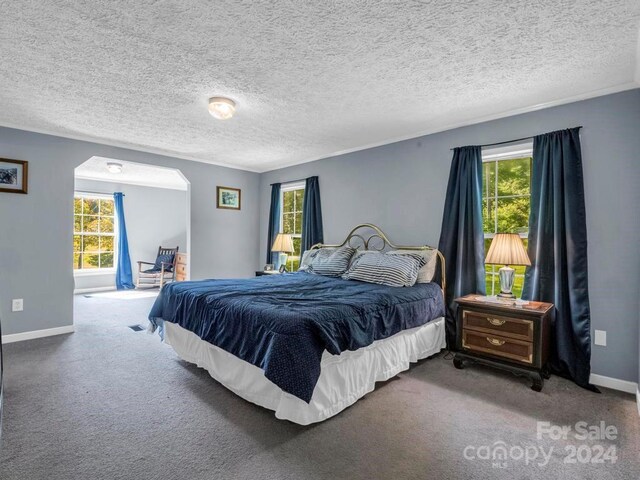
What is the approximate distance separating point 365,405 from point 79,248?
279 inches

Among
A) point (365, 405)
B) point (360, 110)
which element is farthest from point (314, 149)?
point (365, 405)

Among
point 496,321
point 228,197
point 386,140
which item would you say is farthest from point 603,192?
Answer: point 228,197

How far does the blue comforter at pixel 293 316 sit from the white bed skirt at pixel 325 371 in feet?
0.39

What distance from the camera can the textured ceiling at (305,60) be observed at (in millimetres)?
1844

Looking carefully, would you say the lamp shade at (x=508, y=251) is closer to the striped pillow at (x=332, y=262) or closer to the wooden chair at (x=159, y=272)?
the striped pillow at (x=332, y=262)

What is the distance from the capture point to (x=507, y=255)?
2818 millimetres

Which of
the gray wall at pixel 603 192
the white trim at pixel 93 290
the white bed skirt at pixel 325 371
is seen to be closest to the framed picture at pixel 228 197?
the white bed skirt at pixel 325 371

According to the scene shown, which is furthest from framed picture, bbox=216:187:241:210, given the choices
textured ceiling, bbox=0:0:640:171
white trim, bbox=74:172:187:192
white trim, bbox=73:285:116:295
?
white trim, bbox=73:285:116:295

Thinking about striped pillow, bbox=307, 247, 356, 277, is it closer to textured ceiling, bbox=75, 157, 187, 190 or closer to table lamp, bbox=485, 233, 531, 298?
table lamp, bbox=485, 233, 531, 298

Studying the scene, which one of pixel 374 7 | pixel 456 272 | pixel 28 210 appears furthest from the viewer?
pixel 28 210

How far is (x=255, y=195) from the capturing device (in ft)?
20.1

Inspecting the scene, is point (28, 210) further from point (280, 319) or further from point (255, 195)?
point (280, 319)

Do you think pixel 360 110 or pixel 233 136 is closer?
pixel 360 110

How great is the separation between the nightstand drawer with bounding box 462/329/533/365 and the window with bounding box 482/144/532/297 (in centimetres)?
72
